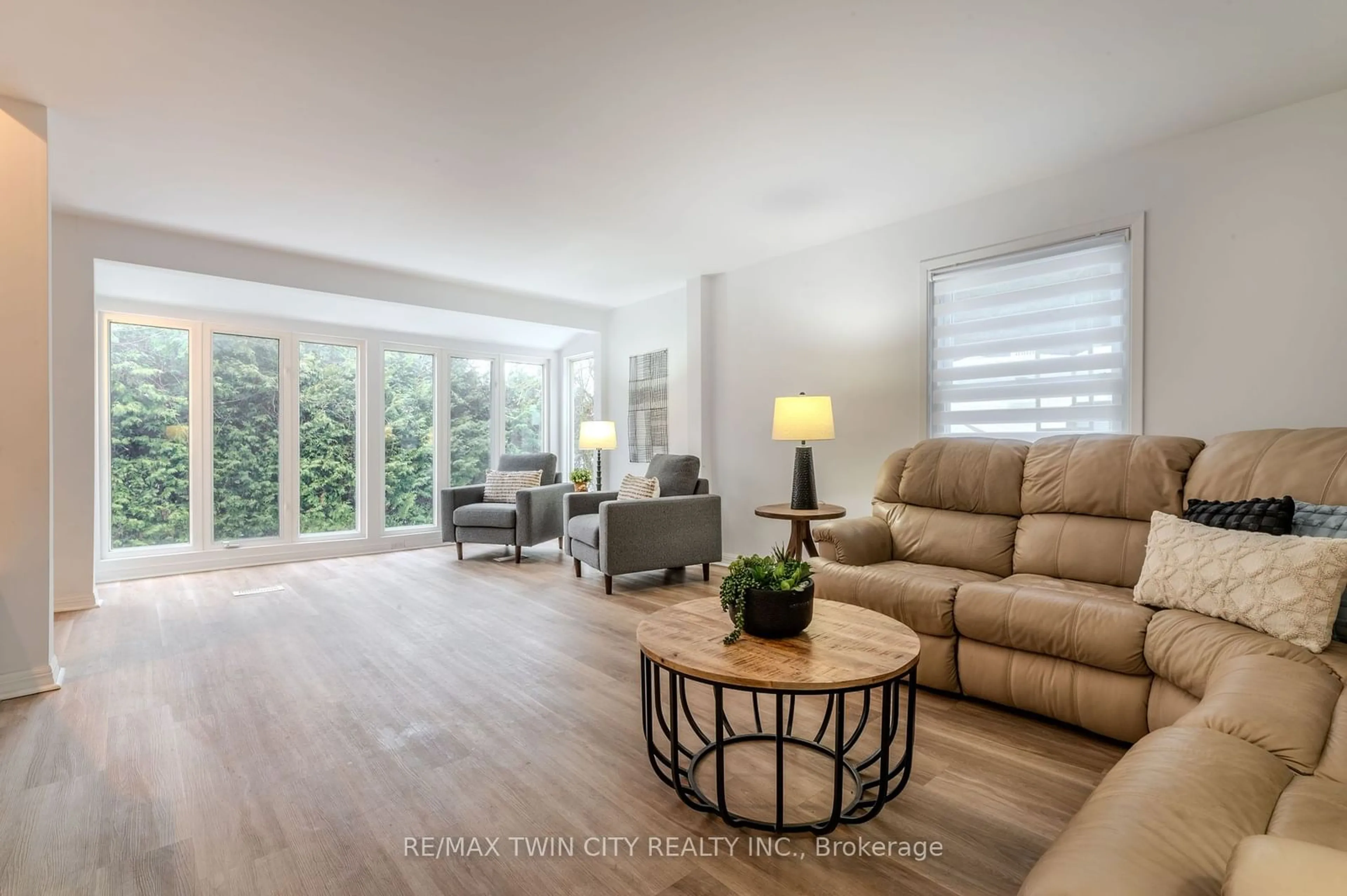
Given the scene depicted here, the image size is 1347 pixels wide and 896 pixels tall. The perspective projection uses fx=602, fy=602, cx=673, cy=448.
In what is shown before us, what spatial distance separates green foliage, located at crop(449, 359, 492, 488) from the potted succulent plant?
5063 millimetres

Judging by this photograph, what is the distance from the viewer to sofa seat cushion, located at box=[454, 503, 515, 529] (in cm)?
522

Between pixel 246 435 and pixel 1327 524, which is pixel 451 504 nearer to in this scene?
pixel 246 435

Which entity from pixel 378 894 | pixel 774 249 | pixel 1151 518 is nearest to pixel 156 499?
pixel 378 894

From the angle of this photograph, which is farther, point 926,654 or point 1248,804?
point 926,654

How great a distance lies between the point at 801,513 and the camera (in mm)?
3639

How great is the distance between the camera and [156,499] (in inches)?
186

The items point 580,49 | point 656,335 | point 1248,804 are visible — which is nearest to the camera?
point 1248,804

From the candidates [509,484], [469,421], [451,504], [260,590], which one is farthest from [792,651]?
[469,421]

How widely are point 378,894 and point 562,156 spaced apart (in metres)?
2.94

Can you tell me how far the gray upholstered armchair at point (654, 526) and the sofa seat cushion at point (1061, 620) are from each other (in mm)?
2289

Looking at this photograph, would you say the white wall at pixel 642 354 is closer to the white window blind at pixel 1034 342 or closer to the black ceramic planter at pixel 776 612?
the white window blind at pixel 1034 342

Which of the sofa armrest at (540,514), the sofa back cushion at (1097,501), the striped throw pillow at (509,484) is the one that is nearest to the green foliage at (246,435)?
the striped throw pillow at (509,484)

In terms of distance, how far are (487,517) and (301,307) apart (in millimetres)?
2348

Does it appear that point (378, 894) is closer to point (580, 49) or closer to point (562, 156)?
point (580, 49)
